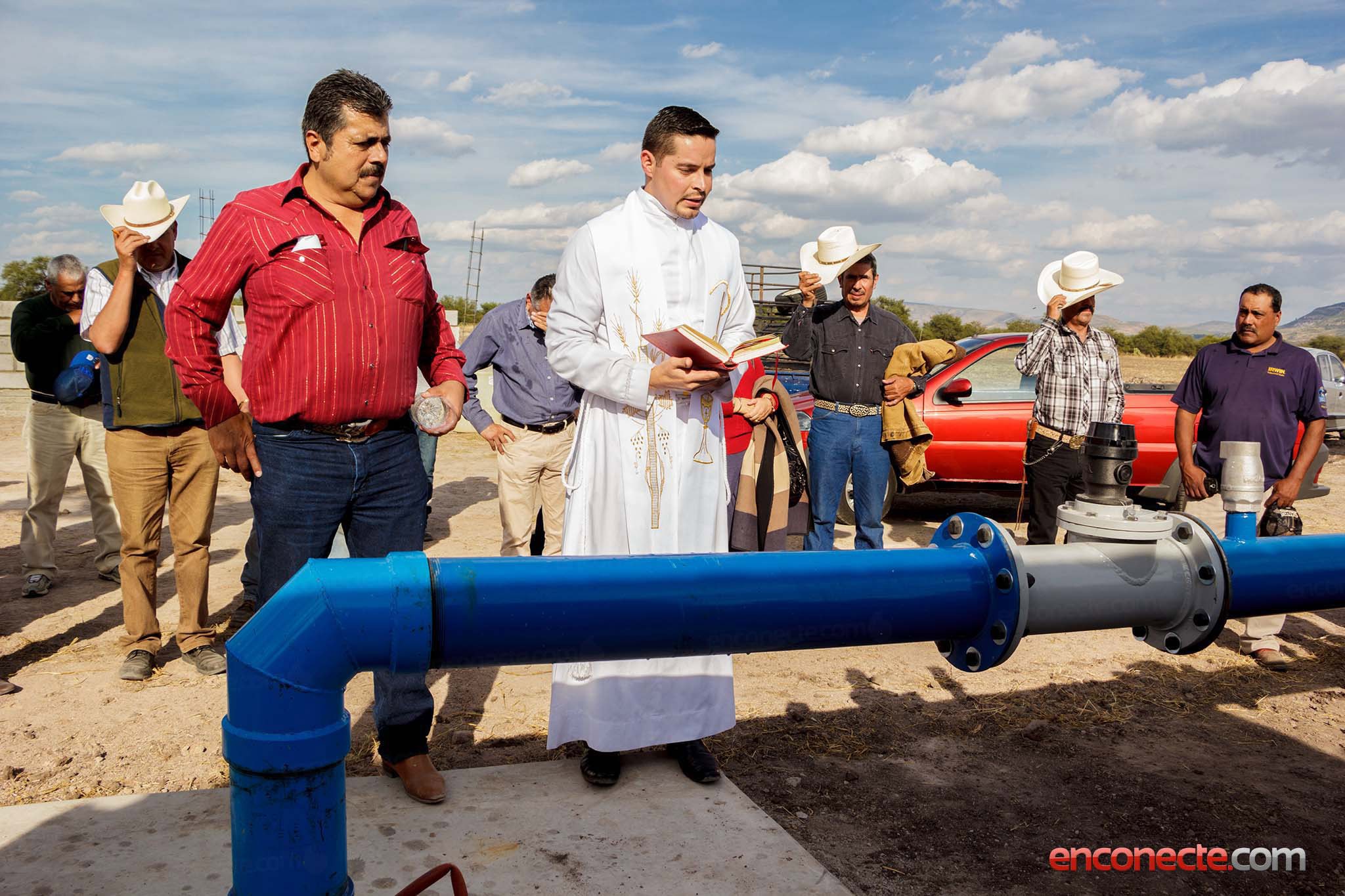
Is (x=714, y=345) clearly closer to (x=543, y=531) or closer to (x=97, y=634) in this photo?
(x=543, y=531)

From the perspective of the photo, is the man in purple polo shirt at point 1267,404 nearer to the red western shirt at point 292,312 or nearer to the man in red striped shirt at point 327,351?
the man in red striped shirt at point 327,351

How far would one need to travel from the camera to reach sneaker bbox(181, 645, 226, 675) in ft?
16.0

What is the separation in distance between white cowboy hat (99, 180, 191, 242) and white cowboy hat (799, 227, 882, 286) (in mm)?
3774

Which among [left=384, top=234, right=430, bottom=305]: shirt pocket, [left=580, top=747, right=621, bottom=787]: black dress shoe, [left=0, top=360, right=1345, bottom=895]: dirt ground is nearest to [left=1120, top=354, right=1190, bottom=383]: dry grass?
[left=0, top=360, right=1345, bottom=895]: dirt ground

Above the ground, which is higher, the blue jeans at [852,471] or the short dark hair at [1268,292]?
the short dark hair at [1268,292]

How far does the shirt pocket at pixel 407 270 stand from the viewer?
322 centimetres

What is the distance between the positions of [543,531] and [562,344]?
2924 mm

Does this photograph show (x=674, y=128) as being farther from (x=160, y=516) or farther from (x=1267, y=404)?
(x=1267, y=404)

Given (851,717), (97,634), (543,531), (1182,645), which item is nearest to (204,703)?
(97,634)

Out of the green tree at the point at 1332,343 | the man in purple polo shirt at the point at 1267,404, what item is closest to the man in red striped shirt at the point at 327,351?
the man in purple polo shirt at the point at 1267,404

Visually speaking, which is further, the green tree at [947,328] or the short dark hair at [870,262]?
the green tree at [947,328]

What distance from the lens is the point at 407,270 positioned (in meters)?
3.26

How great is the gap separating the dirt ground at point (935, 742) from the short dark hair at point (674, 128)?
→ 2.36m

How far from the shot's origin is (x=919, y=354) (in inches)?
253
